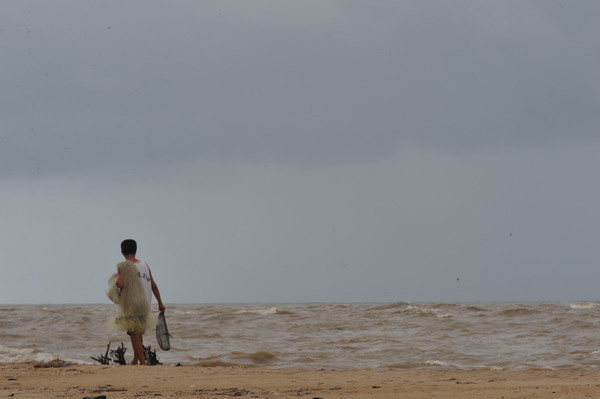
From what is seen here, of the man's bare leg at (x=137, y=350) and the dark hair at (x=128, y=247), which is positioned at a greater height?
the dark hair at (x=128, y=247)

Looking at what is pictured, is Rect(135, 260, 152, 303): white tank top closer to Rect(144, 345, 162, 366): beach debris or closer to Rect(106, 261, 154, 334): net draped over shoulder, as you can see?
Rect(106, 261, 154, 334): net draped over shoulder

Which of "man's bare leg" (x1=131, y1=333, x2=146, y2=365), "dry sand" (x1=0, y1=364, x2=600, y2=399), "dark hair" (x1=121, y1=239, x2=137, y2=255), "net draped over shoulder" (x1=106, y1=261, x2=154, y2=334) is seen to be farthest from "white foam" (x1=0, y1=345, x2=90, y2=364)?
"dry sand" (x1=0, y1=364, x2=600, y2=399)

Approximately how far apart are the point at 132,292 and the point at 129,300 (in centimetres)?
11

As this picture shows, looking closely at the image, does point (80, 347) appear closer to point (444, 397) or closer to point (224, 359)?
point (224, 359)

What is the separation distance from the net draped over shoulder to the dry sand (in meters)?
0.71

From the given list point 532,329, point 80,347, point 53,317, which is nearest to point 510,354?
point 532,329

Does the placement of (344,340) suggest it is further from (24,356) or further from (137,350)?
(137,350)

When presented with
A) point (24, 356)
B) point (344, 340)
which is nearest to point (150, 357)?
point (24, 356)

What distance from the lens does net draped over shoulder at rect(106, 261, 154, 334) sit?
10.8 m

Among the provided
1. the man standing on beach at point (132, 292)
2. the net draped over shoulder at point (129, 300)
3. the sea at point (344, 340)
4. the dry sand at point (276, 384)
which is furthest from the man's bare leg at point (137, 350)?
the sea at point (344, 340)

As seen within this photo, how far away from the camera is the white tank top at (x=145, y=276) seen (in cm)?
1089

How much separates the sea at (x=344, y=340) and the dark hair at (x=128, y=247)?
1484 millimetres

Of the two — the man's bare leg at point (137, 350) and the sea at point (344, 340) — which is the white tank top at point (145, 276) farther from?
the sea at point (344, 340)

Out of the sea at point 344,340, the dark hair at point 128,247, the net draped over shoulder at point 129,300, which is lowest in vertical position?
the sea at point 344,340
